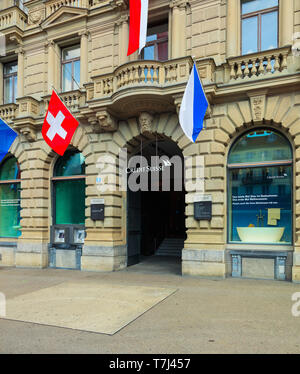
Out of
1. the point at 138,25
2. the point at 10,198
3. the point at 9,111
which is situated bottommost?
the point at 10,198

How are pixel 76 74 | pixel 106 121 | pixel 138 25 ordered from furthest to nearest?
pixel 76 74 < pixel 106 121 < pixel 138 25

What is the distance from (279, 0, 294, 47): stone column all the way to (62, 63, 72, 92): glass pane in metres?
8.73

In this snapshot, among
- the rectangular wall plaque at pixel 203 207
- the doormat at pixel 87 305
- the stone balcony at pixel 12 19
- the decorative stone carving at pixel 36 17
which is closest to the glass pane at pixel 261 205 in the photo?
the rectangular wall plaque at pixel 203 207

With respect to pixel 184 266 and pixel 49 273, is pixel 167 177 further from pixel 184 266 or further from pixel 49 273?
pixel 49 273

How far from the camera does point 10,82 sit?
1527cm

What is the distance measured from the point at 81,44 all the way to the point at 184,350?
12.5 m

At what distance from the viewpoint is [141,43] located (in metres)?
10.2

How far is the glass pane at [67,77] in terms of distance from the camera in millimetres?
13719

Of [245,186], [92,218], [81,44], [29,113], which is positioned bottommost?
[92,218]

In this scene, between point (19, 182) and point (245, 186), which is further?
point (19, 182)

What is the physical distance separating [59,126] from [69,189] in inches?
141

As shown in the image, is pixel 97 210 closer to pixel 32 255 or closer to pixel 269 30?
pixel 32 255

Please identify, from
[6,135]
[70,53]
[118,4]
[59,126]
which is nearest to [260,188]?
[59,126]

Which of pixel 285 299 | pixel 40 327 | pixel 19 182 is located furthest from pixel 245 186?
pixel 19 182
